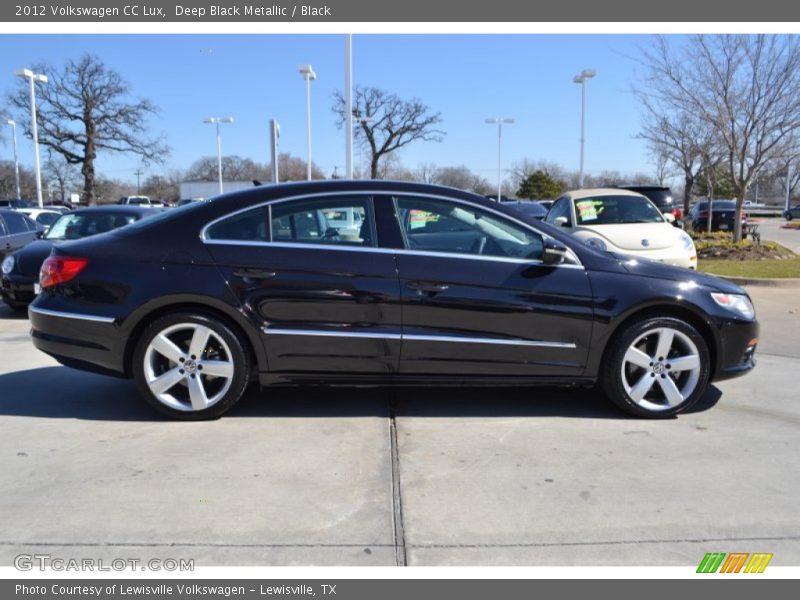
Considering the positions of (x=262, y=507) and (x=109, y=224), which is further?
(x=109, y=224)

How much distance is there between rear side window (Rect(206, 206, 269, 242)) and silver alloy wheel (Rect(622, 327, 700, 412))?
263cm

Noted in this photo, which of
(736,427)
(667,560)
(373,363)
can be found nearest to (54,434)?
(373,363)

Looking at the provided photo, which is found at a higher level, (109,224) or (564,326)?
(109,224)

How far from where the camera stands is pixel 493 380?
14.2 feet

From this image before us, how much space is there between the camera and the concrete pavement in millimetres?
2859

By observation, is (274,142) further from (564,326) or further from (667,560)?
(667,560)

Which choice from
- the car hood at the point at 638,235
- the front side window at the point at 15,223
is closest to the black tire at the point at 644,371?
the car hood at the point at 638,235

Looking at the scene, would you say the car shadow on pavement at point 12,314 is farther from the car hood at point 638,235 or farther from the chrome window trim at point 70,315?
the car hood at point 638,235

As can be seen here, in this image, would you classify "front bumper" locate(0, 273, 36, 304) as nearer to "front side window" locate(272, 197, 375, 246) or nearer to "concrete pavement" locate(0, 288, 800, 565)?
"concrete pavement" locate(0, 288, 800, 565)

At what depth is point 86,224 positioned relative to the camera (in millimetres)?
9367

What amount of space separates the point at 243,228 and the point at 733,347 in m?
3.50

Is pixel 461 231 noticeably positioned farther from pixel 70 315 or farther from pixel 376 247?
pixel 70 315

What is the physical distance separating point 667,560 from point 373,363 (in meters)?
2.10
